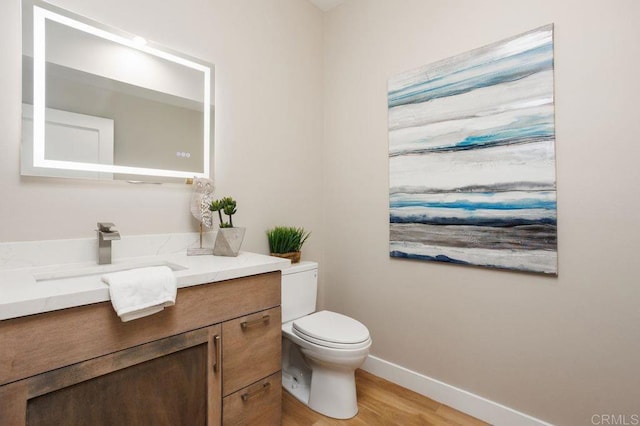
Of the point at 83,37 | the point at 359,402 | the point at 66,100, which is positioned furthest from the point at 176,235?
the point at 359,402

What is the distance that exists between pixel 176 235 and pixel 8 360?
0.87 m

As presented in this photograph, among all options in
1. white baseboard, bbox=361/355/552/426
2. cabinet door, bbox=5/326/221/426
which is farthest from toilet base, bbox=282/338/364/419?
cabinet door, bbox=5/326/221/426

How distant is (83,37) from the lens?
135 cm

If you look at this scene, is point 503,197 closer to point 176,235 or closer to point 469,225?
point 469,225

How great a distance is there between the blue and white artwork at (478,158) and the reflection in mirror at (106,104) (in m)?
1.24

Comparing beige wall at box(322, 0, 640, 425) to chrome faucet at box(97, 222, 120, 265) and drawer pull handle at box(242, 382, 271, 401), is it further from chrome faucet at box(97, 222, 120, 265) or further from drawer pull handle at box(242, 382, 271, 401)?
chrome faucet at box(97, 222, 120, 265)

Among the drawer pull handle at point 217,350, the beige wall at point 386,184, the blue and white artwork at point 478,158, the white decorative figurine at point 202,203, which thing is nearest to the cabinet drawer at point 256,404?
the drawer pull handle at point 217,350

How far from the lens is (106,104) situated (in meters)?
1.40

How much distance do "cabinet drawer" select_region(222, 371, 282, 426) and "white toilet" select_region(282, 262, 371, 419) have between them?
0.28 metres

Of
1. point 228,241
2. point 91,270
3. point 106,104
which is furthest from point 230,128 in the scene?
point 91,270

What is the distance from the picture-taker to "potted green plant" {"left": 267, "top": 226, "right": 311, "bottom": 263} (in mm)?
2010

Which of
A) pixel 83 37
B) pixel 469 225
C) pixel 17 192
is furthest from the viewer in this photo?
pixel 469 225

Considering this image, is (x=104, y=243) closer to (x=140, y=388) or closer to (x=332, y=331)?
(x=140, y=388)

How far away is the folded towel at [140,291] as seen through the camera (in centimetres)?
91
